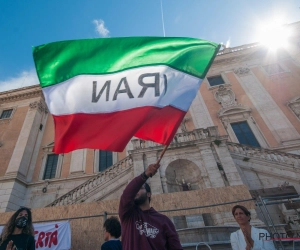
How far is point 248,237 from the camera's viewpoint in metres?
3.29

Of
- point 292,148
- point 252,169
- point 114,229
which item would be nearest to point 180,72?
point 114,229

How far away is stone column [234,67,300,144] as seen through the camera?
576 inches

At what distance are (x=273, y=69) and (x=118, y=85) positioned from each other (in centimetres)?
2219

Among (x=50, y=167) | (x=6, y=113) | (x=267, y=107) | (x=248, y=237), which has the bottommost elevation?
(x=248, y=237)

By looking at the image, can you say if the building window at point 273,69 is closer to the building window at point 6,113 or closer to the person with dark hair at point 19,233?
the person with dark hair at point 19,233

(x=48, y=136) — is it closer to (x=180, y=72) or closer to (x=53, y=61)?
(x=53, y=61)

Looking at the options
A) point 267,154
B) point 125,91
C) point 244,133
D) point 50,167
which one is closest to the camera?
point 125,91

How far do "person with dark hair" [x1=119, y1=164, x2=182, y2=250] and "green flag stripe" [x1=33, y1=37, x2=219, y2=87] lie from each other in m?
2.02

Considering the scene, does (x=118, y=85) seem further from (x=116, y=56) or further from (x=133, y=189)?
(x=133, y=189)

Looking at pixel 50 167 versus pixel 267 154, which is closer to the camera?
pixel 267 154

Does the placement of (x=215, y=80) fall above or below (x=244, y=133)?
above

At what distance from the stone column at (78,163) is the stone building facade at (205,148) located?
0.09 m

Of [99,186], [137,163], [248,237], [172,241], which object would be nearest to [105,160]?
[99,186]

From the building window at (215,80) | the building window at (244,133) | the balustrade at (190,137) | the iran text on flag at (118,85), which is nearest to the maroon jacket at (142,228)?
the iran text on flag at (118,85)
